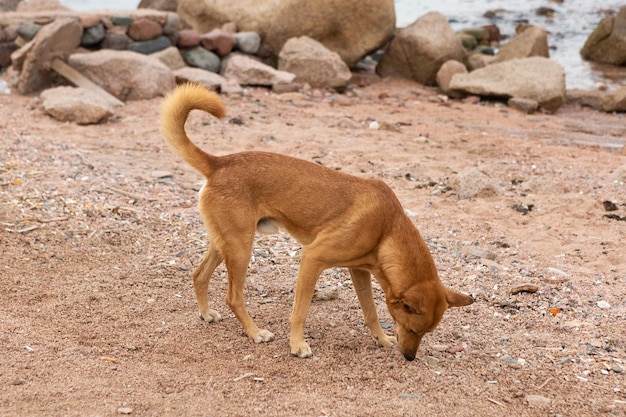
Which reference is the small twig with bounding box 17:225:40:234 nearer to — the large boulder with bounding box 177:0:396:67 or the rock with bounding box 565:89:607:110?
the large boulder with bounding box 177:0:396:67

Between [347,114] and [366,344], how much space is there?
7.47m

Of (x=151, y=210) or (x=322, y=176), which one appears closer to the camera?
(x=322, y=176)

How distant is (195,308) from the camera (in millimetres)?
5766

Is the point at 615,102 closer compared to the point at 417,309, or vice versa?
the point at 417,309

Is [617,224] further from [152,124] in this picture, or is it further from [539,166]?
[152,124]

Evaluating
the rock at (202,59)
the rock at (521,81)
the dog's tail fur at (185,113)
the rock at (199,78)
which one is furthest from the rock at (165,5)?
the dog's tail fur at (185,113)

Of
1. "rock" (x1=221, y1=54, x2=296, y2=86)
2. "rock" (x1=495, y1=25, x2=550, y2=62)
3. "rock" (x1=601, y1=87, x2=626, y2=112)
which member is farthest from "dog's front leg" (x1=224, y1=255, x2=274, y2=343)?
"rock" (x1=495, y1=25, x2=550, y2=62)

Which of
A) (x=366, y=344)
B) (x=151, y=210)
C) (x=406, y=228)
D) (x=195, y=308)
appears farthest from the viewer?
(x=151, y=210)

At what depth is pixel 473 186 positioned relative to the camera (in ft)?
27.8

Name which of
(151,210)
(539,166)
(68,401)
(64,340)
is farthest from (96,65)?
(68,401)

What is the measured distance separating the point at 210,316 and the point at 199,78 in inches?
309

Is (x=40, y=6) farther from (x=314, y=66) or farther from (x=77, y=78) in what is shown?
(x=314, y=66)

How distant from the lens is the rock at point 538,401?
4.48 m

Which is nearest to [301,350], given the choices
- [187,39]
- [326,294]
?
[326,294]
